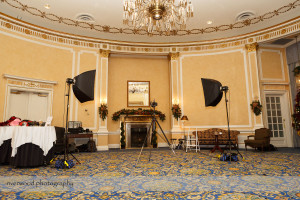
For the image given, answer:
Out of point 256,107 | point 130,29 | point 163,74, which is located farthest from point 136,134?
point 256,107

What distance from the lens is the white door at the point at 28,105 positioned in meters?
7.00

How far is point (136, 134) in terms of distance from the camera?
9078mm

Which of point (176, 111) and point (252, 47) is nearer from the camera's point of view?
point (252, 47)

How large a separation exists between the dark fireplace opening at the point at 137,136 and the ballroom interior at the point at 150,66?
64mm

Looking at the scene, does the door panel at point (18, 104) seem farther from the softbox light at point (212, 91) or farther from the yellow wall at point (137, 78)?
the softbox light at point (212, 91)

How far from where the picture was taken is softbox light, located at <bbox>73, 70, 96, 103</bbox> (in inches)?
170

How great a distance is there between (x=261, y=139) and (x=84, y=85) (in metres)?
6.20

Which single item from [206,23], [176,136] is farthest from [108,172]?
[206,23]

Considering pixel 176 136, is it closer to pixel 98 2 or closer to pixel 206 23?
pixel 206 23

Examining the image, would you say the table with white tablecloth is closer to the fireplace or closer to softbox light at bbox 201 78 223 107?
softbox light at bbox 201 78 223 107

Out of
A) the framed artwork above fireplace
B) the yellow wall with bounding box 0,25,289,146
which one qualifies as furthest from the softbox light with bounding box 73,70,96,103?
the framed artwork above fireplace

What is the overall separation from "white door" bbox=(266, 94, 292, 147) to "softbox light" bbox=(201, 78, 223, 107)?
17.8 ft

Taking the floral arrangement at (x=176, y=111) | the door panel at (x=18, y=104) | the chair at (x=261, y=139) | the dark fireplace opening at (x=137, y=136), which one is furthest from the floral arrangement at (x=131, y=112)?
the chair at (x=261, y=139)

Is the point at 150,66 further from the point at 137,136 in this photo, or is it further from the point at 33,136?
the point at 33,136
